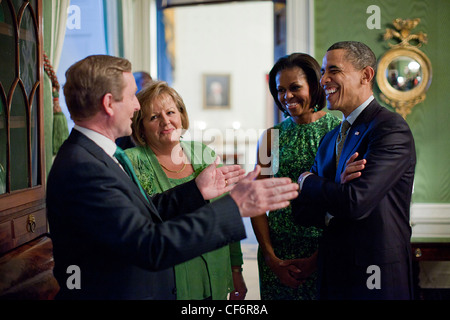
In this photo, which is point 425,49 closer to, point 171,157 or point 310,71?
point 310,71

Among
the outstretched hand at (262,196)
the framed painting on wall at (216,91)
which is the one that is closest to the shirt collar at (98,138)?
the outstretched hand at (262,196)

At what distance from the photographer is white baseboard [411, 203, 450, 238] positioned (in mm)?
3695

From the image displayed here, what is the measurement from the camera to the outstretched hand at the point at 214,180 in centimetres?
170

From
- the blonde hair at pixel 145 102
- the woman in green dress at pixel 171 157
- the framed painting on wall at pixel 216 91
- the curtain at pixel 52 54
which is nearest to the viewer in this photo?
the woman in green dress at pixel 171 157

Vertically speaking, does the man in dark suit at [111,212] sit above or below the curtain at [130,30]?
below

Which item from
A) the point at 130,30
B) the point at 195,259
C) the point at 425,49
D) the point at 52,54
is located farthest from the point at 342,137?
the point at 130,30

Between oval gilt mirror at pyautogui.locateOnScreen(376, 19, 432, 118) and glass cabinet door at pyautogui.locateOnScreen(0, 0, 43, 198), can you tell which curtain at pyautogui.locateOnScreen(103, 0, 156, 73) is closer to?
glass cabinet door at pyautogui.locateOnScreen(0, 0, 43, 198)

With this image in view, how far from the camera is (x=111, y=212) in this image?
120 centimetres

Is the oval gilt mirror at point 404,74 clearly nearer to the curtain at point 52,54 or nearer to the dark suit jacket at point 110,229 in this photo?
the curtain at point 52,54

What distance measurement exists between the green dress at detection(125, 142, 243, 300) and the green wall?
2.08 meters

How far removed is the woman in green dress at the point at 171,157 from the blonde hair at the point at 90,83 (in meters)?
0.66

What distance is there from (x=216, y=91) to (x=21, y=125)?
9084 millimetres
